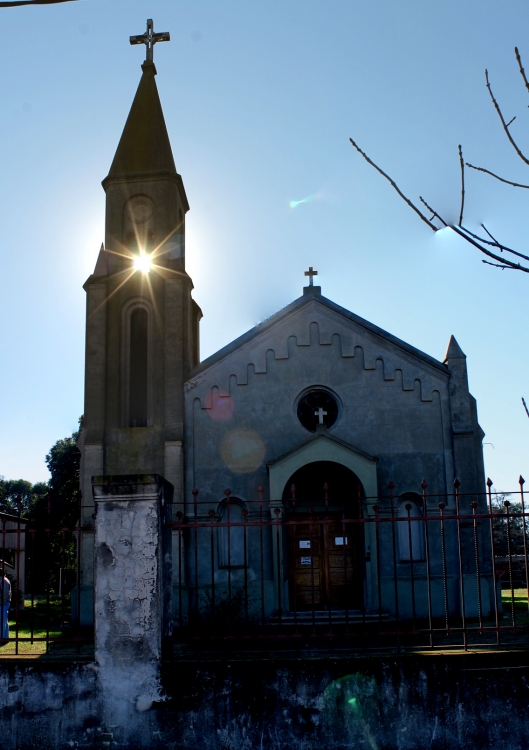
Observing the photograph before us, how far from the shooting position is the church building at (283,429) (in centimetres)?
1673

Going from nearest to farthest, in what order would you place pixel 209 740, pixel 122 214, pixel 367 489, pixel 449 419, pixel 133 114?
pixel 209 740 → pixel 367 489 → pixel 449 419 → pixel 122 214 → pixel 133 114

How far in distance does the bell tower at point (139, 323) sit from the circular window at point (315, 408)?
296 centimetres

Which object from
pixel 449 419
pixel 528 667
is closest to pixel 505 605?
pixel 449 419

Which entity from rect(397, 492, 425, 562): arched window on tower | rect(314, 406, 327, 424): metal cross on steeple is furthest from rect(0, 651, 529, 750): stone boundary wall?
rect(314, 406, 327, 424): metal cross on steeple

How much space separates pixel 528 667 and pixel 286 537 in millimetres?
10259

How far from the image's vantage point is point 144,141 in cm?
2053

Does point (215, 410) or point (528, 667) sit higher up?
point (215, 410)

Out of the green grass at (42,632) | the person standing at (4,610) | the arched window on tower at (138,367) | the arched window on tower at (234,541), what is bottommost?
the green grass at (42,632)

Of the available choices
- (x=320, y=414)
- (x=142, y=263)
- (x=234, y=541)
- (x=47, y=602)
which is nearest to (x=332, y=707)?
(x=47, y=602)

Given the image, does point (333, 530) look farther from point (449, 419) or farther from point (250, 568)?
point (449, 419)

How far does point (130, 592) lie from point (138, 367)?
11893 mm

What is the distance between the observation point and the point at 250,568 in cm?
1673

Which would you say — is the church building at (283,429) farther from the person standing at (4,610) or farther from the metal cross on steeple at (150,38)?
the metal cross on steeple at (150,38)

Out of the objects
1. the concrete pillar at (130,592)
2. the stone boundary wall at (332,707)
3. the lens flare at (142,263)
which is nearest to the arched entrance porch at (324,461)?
the lens flare at (142,263)
